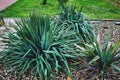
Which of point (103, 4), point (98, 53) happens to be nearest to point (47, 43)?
point (98, 53)

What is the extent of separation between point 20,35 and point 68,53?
3.32 feet

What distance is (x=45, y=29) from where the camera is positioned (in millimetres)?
5812

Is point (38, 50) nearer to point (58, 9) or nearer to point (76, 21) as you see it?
point (76, 21)

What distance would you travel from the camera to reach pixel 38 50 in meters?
5.60

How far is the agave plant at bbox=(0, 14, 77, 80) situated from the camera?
538cm

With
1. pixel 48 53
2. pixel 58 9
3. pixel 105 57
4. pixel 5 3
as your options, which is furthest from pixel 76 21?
pixel 5 3

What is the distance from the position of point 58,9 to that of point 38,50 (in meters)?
7.68

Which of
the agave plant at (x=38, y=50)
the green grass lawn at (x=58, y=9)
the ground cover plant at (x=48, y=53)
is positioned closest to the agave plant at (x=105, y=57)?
the ground cover plant at (x=48, y=53)

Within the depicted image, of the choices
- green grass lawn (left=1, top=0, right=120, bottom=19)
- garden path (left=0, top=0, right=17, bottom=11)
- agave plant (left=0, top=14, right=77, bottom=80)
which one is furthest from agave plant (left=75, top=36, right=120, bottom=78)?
garden path (left=0, top=0, right=17, bottom=11)

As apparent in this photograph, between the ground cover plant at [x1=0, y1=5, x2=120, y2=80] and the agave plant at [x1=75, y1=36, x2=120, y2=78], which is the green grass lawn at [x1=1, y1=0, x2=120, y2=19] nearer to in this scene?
the ground cover plant at [x1=0, y1=5, x2=120, y2=80]

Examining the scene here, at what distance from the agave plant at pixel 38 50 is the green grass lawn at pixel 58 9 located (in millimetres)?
5167

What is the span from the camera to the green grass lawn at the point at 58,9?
1196 cm

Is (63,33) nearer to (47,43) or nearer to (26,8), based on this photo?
(47,43)

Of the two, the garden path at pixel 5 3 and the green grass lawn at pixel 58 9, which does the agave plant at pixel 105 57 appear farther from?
the garden path at pixel 5 3
